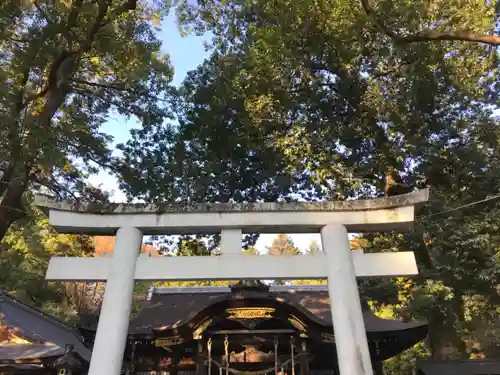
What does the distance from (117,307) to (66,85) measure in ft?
16.1

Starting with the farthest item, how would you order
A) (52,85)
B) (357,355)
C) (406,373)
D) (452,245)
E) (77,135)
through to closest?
(406,373) → (77,135) → (452,245) → (52,85) → (357,355)

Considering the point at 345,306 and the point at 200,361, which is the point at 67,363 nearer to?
the point at 200,361

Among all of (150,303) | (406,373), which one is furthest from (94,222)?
(406,373)

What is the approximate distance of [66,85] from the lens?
26.6 feet

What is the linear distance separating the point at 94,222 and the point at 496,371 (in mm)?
8672

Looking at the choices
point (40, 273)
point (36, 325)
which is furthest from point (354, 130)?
point (40, 273)

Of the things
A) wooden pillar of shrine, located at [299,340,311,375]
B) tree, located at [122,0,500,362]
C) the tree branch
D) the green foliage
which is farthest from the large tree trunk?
the green foliage

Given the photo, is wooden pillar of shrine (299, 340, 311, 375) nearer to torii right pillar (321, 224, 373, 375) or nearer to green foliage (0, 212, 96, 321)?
torii right pillar (321, 224, 373, 375)

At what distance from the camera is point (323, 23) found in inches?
379

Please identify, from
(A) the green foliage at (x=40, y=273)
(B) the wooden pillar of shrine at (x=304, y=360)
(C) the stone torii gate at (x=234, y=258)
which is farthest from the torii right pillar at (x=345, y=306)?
(A) the green foliage at (x=40, y=273)

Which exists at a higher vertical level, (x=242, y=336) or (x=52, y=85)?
(x=52, y=85)

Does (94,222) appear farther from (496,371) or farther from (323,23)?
(496,371)

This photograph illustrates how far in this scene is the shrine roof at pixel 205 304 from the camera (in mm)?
8312

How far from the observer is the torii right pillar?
4.97 meters
